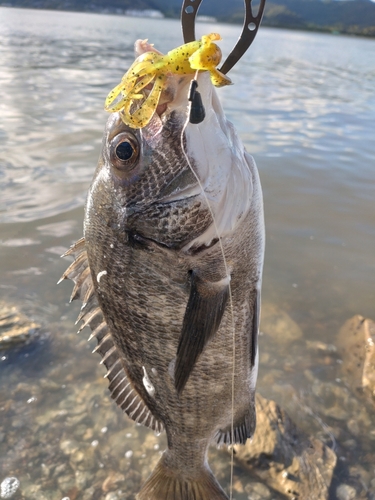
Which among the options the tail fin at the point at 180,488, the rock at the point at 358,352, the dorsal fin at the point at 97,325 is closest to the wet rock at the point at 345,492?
the rock at the point at 358,352

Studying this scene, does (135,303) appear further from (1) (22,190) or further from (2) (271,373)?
(1) (22,190)

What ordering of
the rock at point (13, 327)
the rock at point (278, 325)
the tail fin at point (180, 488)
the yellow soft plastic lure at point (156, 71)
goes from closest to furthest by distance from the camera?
the yellow soft plastic lure at point (156, 71)
the tail fin at point (180, 488)
the rock at point (13, 327)
the rock at point (278, 325)

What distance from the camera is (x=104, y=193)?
1.86 meters

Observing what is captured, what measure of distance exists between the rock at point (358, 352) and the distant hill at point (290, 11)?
10340 cm

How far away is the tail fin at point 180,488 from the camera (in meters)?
2.48

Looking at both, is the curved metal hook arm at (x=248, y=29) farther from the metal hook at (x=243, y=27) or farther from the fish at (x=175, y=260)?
the fish at (x=175, y=260)

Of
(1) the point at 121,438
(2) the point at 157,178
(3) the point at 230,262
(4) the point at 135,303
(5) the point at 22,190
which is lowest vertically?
(1) the point at 121,438

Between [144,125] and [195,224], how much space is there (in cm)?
48

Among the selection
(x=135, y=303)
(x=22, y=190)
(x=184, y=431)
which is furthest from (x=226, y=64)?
(x=22, y=190)

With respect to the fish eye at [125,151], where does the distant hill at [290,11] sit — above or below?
above

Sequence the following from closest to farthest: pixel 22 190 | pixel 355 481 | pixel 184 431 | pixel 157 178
→ pixel 157 178
pixel 184 431
pixel 355 481
pixel 22 190

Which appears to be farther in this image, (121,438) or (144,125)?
(121,438)

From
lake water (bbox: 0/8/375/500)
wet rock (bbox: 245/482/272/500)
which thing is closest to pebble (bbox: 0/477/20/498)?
lake water (bbox: 0/8/375/500)

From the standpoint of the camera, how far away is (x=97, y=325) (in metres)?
2.32
